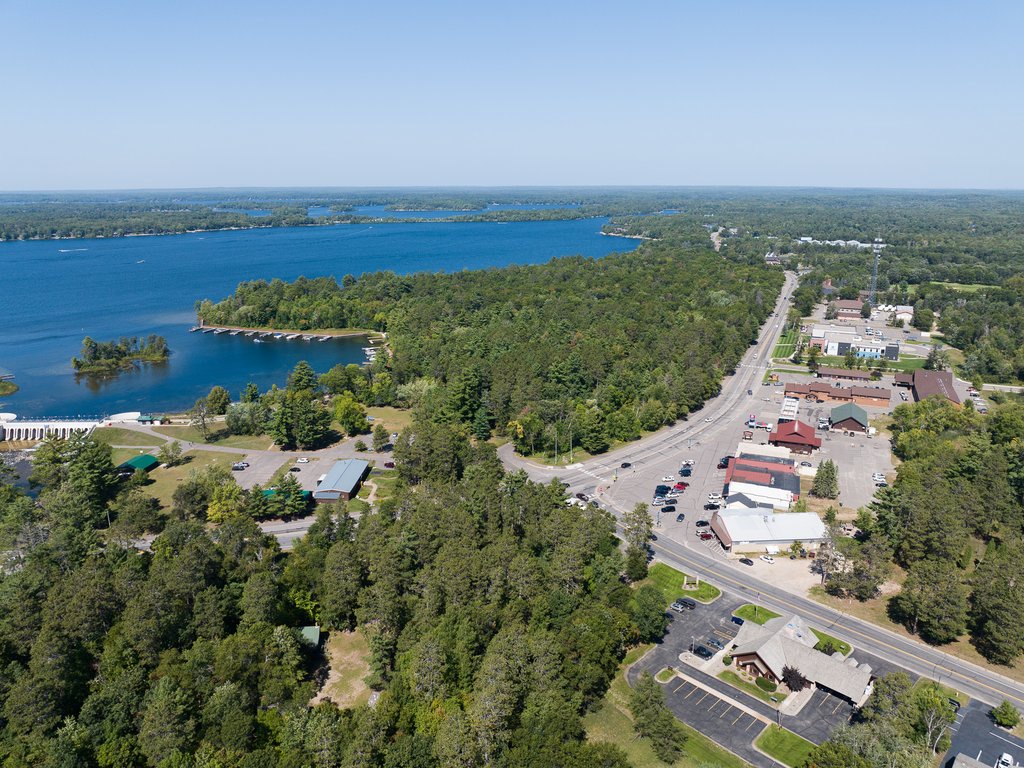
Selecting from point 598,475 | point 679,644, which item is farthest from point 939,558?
point 598,475

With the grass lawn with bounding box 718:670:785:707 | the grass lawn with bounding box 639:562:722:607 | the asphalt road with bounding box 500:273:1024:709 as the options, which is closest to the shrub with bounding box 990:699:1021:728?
the asphalt road with bounding box 500:273:1024:709

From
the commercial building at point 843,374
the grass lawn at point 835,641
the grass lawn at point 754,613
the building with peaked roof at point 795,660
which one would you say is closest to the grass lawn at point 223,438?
the grass lawn at point 754,613

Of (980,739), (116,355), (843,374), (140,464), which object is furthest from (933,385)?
(116,355)

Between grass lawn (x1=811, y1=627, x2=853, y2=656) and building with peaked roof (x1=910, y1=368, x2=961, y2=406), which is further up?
building with peaked roof (x1=910, y1=368, x2=961, y2=406)

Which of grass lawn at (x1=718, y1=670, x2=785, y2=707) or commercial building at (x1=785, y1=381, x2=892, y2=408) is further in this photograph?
commercial building at (x1=785, y1=381, x2=892, y2=408)

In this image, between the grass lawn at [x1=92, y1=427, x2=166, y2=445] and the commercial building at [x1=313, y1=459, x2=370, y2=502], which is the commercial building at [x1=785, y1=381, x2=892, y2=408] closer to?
the commercial building at [x1=313, y1=459, x2=370, y2=502]

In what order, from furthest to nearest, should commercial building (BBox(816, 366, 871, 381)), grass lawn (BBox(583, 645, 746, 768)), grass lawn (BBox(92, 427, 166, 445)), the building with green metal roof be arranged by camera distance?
commercial building (BBox(816, 366, 871, 381)), grass lawn (BBox(92, 427, 166, 445)), the building with green metal roof, grass lawn (BBox(583, 645, 746, 768))

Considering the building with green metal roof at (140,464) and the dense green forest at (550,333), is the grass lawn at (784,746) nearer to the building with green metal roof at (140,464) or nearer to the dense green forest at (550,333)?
the dense green forest at (550,333)
